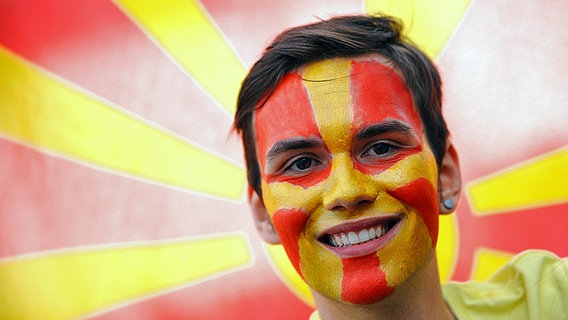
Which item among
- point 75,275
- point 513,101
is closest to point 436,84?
point 513,101

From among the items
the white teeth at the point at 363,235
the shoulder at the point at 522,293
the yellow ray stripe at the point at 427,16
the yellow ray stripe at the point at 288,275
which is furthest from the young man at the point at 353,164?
the yellow ray stripe at the point at 288,275

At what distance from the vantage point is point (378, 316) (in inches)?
67.6

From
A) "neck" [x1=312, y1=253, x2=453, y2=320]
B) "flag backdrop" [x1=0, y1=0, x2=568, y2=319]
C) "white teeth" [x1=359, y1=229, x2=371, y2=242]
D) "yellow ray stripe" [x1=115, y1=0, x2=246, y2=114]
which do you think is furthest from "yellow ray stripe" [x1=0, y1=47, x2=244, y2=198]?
"white teeth" [x1=359, y1=229, x2=371, y2=242]

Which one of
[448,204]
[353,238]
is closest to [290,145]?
[353,238]

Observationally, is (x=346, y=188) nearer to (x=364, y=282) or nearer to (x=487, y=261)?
(x=364, y=282)

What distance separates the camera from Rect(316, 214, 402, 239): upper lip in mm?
1624

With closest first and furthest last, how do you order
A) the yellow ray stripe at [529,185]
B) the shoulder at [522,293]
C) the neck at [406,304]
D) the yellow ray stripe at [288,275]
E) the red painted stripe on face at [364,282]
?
the red painted stripe on face at [364,282], the neck at [406,304], the shoulder at [522,293], the yellow ray stripe at [529,185], the yellow ray stripe at [288,275]

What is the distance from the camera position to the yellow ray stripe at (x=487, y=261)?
2.33 meters

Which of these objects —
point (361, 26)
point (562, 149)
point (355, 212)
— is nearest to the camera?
point (355, 212)

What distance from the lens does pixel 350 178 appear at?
162 centimetres

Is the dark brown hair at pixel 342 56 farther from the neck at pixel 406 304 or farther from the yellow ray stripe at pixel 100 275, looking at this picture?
the yellow ray stripe at pixel 100 275

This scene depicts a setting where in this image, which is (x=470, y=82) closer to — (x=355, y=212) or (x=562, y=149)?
(x=562, y=149)

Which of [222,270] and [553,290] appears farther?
[222,270]

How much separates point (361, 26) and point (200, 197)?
81cm
